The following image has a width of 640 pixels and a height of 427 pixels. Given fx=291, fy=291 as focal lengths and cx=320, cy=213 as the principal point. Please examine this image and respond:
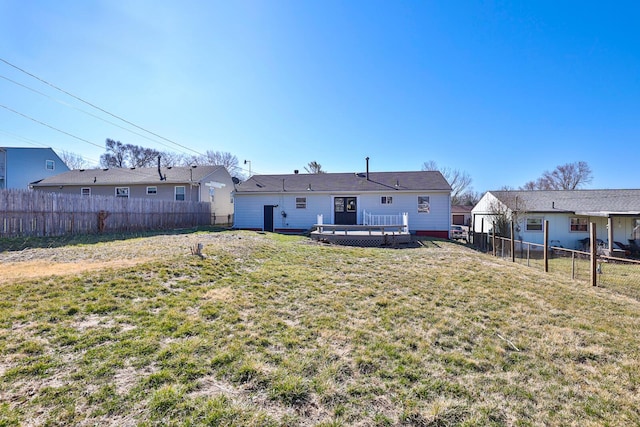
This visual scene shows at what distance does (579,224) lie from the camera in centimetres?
1900

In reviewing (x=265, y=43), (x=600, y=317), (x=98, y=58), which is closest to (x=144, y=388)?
(x=600, y=317)

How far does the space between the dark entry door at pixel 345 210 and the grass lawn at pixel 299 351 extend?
1208 cm

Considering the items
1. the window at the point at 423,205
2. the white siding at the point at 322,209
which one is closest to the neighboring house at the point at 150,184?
the white siding at the point at 322,209

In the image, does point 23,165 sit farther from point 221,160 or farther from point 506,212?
point 506,212

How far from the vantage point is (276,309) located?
15.4 feet

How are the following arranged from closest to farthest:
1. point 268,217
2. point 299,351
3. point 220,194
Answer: point 299,351, point 268,217, point 220,194

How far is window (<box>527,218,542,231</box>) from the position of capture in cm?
1939

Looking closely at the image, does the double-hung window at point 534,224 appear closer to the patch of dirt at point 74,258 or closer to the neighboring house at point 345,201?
the neighboring house at point 345,201

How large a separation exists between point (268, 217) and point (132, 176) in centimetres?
1220

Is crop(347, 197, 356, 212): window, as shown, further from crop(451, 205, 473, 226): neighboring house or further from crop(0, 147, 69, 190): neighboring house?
crop(0, 147, 69, 190): neighboring house

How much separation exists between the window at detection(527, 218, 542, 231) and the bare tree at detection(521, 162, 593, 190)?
36222mm

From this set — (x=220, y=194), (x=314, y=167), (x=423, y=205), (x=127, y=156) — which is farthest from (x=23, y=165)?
(x=423, y=205)

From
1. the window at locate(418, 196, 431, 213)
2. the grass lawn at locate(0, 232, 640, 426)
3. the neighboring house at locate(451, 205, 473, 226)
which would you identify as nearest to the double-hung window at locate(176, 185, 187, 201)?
the grass lawn at locate(0, 232, 640, 426)

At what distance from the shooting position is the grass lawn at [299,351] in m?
2.42
